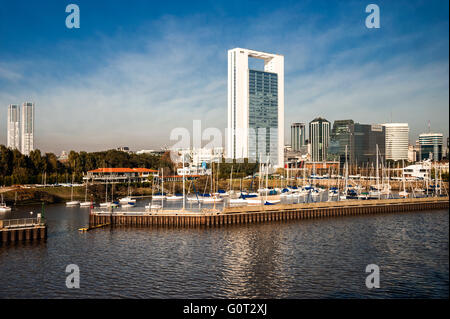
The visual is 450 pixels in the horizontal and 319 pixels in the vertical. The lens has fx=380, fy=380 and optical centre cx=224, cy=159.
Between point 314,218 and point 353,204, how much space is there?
35.5 ft

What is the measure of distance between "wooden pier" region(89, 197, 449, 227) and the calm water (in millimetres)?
3266

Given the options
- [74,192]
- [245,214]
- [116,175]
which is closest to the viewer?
[245,214]

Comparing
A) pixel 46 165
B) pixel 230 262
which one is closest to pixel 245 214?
pixel 230 262

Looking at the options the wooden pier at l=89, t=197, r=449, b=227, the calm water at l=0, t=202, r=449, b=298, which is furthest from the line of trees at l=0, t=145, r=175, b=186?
the calm water at l=0, t=202, r=449, b=298

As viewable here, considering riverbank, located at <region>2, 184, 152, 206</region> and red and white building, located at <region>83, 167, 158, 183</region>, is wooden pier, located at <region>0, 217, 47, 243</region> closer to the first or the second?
riverbank, located at <region>2, 184, 152, 206</region>

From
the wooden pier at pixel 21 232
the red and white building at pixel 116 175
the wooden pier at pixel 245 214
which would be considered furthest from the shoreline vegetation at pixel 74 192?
the wooden pier at pixel 21 232

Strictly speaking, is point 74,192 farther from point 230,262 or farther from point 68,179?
point 230,262

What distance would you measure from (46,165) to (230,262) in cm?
9571

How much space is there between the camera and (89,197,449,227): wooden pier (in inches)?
2211

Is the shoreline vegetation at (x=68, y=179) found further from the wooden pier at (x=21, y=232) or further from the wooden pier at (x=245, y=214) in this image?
the wooden pier at (x=21, y=232)

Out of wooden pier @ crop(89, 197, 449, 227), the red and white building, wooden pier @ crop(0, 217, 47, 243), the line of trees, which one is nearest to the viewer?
wooden pier @ crop(0, 217, 47, 243)

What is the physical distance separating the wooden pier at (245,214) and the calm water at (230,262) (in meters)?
3.27

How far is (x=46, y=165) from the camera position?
11469 cm
